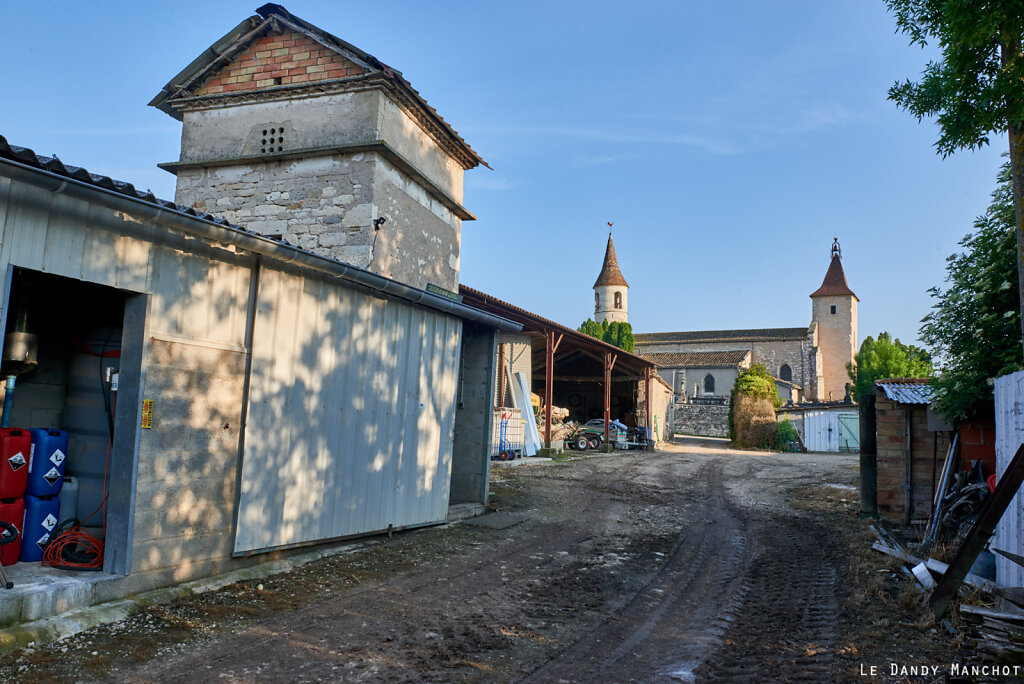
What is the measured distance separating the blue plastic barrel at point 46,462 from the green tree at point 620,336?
49.7m

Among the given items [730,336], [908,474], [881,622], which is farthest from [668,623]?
[730,336]

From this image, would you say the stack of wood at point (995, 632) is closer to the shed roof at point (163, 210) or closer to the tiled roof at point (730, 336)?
the shed roof at point (163, 210)

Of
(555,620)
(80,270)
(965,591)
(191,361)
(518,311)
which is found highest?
(518,311)

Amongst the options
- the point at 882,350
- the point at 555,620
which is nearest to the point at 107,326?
the point at 555,620

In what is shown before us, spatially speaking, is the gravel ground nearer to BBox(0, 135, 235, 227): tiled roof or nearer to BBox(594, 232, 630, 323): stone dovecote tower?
BBox(0, 135, 235, 227): tiled roof

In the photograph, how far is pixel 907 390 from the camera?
10.5m

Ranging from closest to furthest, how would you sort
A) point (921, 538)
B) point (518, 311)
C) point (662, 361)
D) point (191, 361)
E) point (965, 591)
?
point (965, 591) → point (191, 361) → point (921, 538) → point (518, 311) → point (662, 361)

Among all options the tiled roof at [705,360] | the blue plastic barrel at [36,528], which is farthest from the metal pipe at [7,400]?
the tiled roof at [705,360]

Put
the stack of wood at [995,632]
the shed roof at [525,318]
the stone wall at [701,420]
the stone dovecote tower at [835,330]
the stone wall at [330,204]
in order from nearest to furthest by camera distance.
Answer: the stack of wood at [995,632] < the stone wall at [330,204] < the shed roof at [525,318] < the stone wall at [701,420] < the stone dovecote tower at [835,330]

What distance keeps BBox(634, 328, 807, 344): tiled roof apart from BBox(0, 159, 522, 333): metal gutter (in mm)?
55065

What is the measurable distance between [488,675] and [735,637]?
206cm

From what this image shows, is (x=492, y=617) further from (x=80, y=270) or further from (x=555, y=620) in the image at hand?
(x=80, y=270)

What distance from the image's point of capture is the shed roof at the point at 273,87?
11664 millimetres

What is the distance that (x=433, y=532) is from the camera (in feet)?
27.1
